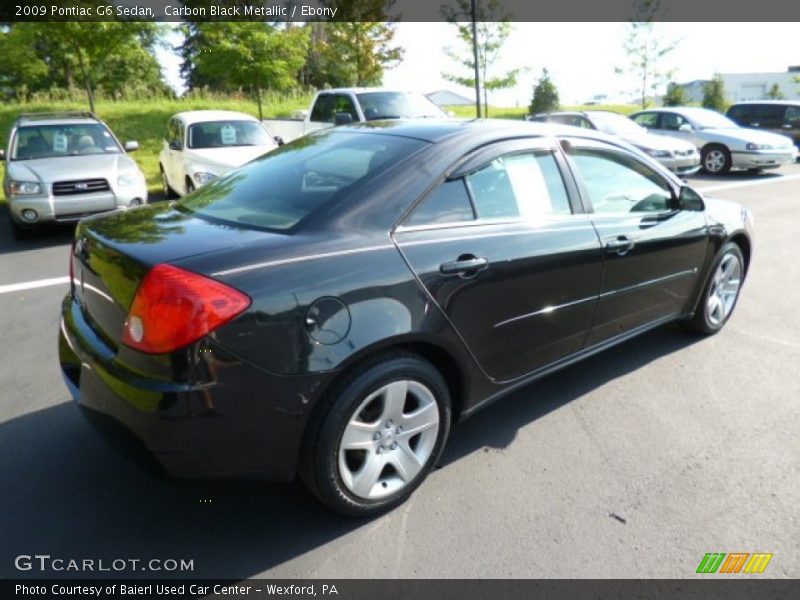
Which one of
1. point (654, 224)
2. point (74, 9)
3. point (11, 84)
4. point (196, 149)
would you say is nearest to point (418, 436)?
point (654, 224)

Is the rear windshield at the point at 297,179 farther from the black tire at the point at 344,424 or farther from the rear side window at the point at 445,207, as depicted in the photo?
the black tire at the point at 344,424

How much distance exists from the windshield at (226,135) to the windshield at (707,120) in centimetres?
1088

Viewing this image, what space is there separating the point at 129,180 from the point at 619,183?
657 cm

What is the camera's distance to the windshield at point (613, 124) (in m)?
13.2

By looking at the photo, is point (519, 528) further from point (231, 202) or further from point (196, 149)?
point (196, 149)

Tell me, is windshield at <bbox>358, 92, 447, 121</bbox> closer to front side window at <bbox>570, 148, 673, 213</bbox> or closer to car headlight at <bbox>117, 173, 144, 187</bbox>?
car headlight at <bbox>117, 173, 144, 187</bbox>

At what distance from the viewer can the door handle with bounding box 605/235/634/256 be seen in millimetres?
3217

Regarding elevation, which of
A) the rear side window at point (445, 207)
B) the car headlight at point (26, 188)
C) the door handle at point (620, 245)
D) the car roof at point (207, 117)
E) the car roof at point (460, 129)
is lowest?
the door handle at point (620, 245)

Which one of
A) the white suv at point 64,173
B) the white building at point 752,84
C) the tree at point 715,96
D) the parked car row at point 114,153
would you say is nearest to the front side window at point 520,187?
the parked car row at point 114,153

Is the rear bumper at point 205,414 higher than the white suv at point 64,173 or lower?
lower

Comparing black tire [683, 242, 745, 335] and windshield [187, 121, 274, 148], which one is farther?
windshield [187, 121, 274, 148]

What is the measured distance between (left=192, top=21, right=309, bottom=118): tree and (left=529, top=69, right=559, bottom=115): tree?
564 inches

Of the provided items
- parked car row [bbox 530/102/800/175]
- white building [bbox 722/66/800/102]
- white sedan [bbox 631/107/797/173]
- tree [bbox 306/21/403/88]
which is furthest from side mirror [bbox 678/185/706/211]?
white building [bbox 722/66/800/102]

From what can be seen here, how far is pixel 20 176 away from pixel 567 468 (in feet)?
25.0
